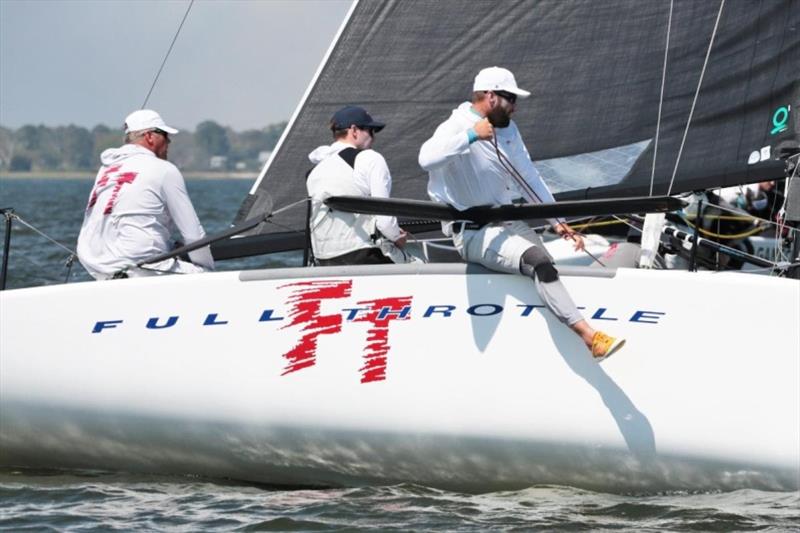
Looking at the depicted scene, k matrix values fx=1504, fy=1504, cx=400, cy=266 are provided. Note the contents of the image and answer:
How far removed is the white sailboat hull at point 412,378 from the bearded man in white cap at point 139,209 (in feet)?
1.07

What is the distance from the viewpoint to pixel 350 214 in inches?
238

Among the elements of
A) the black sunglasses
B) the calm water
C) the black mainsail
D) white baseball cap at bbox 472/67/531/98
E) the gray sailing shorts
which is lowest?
the calm water

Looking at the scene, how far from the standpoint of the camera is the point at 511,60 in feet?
22.6

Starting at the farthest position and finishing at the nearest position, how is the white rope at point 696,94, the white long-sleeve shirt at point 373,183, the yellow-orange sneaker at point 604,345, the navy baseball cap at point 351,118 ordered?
the white rope at point 696,94
the navy baseball cap at point 351,118
the white long-sleeve shirt at point 373,183
the yellow-orange sneaker at point 604,345

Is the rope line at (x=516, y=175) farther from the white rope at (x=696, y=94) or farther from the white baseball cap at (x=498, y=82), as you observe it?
the white rope at (x=696, y=94)

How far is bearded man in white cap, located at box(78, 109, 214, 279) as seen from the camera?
5973 mm

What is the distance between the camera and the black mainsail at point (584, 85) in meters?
6.38

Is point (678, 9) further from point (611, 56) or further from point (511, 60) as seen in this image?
point (511, 60)

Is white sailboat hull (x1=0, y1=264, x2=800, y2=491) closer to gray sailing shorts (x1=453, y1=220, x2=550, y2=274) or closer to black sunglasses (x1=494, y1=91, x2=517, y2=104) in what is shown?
gray sailing shorts (x1=453, y1=220, x2=550, y2=274)

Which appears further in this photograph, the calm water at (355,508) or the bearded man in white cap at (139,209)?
the bearded man in white cap at (139,209)

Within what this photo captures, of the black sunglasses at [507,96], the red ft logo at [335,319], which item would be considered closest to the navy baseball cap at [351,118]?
the red ft logo at [335,319]

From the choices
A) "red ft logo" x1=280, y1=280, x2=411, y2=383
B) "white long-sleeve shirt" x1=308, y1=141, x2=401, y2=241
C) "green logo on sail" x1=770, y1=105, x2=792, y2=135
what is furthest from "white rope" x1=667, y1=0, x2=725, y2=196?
"red ft logo" x1=280, y1=280, x2=411, y2=383

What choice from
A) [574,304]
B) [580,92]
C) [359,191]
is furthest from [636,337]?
[580,92]

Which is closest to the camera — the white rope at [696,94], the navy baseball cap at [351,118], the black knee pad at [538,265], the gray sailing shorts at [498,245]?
the black knee pad at [538,265]
